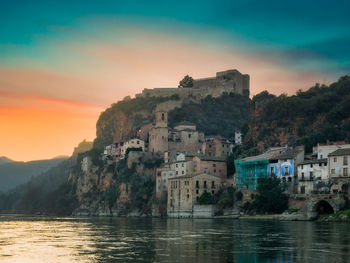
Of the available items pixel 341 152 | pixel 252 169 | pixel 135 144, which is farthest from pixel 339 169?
pixel 135 144

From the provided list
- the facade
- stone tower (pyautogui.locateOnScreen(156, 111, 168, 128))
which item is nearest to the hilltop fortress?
stone tower (pyautogui.locateOnScreen(156, 111, 168, 128))

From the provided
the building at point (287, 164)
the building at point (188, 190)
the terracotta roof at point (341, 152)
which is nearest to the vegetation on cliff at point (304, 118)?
the building at point (287, 164)

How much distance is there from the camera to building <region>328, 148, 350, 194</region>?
76.1 meters

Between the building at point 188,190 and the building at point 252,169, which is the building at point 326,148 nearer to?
the building at point 252,169

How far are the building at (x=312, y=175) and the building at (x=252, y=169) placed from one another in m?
7.57

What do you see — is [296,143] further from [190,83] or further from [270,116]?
[190,83]

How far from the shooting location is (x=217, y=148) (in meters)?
122

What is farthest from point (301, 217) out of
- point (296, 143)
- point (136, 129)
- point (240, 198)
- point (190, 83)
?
point (190, 83)

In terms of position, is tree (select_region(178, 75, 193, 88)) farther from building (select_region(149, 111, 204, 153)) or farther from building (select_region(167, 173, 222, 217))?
building (select_region(167, 173, 222, 217))

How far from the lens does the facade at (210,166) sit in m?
106

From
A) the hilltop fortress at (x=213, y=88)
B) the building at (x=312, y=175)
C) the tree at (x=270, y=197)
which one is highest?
the hilltop fortress at (x=213, y=88)

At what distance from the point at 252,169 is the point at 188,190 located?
1243cm

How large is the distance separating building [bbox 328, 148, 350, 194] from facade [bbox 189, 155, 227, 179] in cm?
3085

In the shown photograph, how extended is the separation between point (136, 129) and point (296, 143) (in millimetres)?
61572
